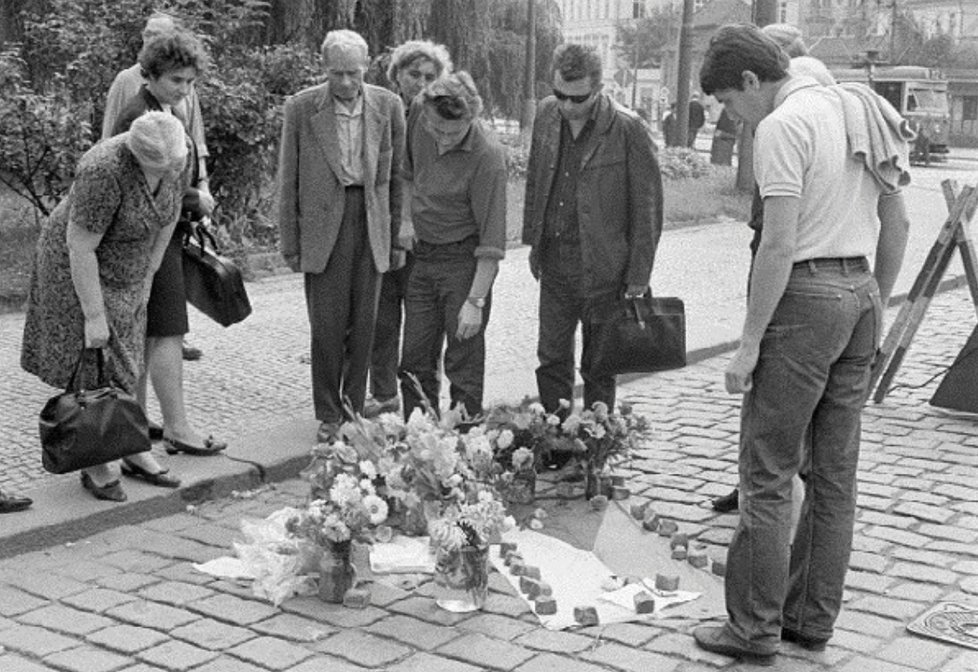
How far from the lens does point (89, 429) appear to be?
538 cm

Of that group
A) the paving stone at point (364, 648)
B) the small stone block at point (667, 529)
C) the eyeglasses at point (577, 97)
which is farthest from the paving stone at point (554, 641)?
the eyeglasses at point (577, 97)

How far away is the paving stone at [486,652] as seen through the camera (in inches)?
171

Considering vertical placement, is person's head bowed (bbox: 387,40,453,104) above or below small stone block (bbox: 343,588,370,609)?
above

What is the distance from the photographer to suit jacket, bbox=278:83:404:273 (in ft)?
21.8

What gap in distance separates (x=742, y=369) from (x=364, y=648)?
1.45 metres

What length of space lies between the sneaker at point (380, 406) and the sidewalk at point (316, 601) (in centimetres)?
34

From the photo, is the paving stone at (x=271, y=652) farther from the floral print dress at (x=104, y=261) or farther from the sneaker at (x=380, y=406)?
the sneaker at (x=380, y=406)

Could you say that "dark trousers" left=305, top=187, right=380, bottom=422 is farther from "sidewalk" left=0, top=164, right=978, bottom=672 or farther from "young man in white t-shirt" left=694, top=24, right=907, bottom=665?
"young man in white t-shirt" left=694, top=24, right=907, bottom=665

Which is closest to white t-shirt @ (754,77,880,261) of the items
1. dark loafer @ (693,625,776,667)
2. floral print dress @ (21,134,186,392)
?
dark loafer @ (693,625,776,667)

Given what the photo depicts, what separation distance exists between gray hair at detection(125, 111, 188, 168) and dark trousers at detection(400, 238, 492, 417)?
4.56 feet

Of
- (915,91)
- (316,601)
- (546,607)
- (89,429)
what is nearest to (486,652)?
(546,607)

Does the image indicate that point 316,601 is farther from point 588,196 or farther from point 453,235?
point 588,196

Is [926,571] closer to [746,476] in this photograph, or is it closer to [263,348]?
[746,476]

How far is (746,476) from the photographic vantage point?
4.32 meters
